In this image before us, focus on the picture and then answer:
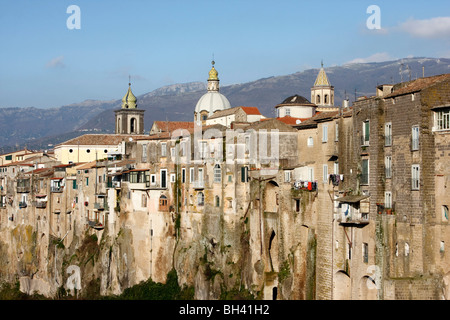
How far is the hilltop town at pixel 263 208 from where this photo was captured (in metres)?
51.3

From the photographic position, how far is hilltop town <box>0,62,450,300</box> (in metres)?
51.3

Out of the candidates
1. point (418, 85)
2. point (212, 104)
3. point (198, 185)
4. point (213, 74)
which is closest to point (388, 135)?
point (418, 85)

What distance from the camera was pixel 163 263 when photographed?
263 ft

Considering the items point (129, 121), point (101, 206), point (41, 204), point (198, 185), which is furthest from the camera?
point (129, 121)

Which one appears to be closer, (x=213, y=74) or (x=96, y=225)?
(x=96, y=225)

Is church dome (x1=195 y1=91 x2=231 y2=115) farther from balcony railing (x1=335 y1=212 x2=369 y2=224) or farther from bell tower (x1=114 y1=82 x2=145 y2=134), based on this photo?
balcony railing (x1=335 y1=212 x2=369 y2=224)

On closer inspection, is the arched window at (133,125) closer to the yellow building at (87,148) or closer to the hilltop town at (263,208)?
the yellow building at (87,148)

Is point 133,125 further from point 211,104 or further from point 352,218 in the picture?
point 352,218

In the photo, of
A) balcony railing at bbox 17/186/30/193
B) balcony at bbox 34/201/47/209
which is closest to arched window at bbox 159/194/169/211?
balcony at bbox 34/201/47/209

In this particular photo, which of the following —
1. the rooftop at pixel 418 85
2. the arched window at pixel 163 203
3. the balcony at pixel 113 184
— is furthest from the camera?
the balcony at pixel 113 184

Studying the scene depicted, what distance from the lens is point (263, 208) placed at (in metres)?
69.7

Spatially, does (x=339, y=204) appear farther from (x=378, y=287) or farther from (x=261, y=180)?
(x=261, y=180)

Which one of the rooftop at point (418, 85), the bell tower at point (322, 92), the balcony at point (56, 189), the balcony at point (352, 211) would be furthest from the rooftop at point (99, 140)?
the rooftop at point (418, 85)

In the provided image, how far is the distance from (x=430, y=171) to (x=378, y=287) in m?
8.21
